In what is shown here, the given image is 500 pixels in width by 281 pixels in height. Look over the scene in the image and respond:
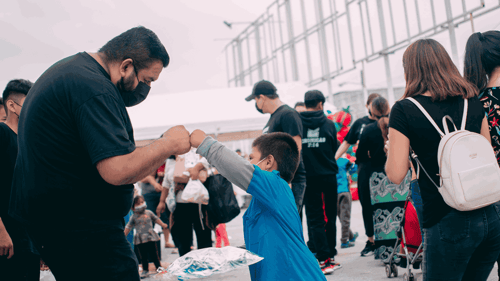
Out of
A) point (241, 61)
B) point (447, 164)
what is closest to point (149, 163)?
point (447, 164)

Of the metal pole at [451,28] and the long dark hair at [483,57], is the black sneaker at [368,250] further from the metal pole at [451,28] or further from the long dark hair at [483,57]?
the metal pole at [451,28]

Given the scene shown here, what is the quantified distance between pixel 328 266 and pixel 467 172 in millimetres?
2770

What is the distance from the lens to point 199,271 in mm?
1316

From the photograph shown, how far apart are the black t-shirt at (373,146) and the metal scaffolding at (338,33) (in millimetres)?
5005

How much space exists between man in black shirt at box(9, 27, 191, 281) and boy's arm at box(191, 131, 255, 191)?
0.09 metres

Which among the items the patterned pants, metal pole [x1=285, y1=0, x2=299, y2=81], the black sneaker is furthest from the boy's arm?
metal pole [x1=285, y1=0, x2=299, y2=81]

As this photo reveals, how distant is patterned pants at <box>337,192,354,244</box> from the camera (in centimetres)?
554

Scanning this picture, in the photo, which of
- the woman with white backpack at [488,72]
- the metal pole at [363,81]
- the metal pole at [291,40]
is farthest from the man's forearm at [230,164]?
the metal pole at [291,40]

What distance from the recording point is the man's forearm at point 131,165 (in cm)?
132

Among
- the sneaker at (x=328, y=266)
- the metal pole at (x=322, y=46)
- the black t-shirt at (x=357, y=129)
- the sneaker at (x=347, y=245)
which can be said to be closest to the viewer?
the sneaker at (x=328, y=266)

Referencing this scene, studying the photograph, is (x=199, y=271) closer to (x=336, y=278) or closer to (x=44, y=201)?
(x=44, y=201)

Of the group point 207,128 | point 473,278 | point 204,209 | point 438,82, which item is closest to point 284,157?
point 438,82

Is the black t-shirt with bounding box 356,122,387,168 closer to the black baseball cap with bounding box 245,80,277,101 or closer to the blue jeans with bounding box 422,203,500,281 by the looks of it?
the black baseball cap with bounding box 245,80,277,101

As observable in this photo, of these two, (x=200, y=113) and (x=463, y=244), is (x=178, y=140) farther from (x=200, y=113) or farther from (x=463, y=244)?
(x=200, y=113)
